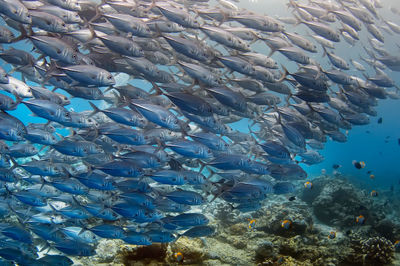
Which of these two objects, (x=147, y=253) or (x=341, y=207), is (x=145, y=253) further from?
(x=341, y=207)

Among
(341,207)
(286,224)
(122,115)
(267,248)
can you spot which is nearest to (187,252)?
(267,248)

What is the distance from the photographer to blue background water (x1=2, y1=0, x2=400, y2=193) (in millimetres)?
22719

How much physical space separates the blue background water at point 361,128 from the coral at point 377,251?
7129 mm

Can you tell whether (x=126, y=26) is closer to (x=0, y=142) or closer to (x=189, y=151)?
(x=189, y=151)

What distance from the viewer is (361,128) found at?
5472 centimetres

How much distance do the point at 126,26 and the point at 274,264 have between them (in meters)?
5.70

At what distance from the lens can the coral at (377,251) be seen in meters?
6.54

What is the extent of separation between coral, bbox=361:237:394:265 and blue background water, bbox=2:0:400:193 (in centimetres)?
713

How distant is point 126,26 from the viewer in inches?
166

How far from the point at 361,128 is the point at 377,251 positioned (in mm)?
56744

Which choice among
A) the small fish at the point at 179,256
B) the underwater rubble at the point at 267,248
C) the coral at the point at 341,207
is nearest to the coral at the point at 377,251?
the underwater rubble at the point at 267,248

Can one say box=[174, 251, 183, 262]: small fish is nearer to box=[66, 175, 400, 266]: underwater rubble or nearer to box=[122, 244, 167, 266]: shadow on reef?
box=[66, 175, 400, 266]: underwater rubble

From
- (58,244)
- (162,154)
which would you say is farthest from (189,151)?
(58,244)

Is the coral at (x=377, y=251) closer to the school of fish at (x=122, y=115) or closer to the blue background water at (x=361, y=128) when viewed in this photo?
the school of fish at (x=122, y=115)
